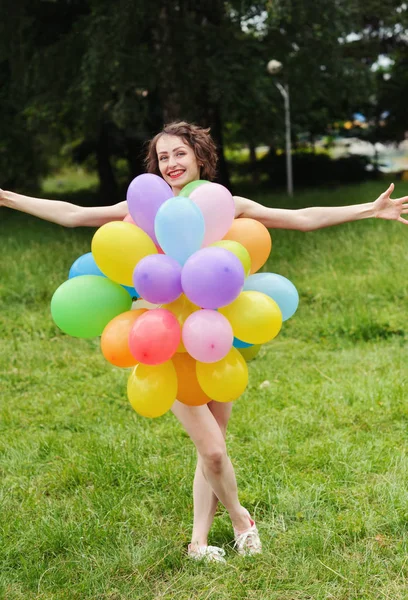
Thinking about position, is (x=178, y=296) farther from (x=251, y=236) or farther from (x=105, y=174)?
(x=105, y=174)

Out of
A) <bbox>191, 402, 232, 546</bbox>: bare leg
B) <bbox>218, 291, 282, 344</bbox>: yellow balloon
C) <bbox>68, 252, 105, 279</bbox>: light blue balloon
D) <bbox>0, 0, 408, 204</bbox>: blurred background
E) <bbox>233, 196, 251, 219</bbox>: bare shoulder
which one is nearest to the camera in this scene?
<bbox>218, 291, 282, 344</bbox>: yellow balloon

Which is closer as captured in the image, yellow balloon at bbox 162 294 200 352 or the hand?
yellow balloon at bbox 162 294 200 352

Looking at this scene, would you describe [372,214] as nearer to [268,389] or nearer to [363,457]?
[363,457]

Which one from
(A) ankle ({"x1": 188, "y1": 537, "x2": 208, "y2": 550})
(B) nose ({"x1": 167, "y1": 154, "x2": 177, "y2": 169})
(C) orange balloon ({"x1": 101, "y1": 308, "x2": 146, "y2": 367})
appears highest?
(B) nose ({"x1": 167, "y1": 154, "x2": 177, "y2": 169})

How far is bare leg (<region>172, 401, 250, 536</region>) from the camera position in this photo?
9.39 ft

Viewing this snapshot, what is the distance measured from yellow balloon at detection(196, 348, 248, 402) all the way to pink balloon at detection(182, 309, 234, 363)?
3.5 inches

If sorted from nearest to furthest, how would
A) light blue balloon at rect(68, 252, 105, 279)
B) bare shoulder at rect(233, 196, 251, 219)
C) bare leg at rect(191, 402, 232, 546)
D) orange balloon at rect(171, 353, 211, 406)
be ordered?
orange balloon at rect(171, 353, 211, 406), light blue balloon at rect(68, 252, 105, 279), bare shoulder at rect(233, 196, 251, 219), bare leg at rect(191, 402, 232, 546)

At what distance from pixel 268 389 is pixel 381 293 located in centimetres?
258

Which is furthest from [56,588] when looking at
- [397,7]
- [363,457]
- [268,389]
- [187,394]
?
[397,7]

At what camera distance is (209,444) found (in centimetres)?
286

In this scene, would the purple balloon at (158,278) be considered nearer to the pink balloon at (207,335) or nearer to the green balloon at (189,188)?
the pink balloon at (207,335)

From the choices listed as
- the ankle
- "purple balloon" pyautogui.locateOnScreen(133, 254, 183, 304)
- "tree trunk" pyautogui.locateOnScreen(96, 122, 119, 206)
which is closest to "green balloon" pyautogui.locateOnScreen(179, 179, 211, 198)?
"purple balloon" pyautogui.locateOnScreen(133, 254, 183, 304)

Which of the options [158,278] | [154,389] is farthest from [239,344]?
[158,278]

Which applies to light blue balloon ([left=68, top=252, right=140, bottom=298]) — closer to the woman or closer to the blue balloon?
the woman
